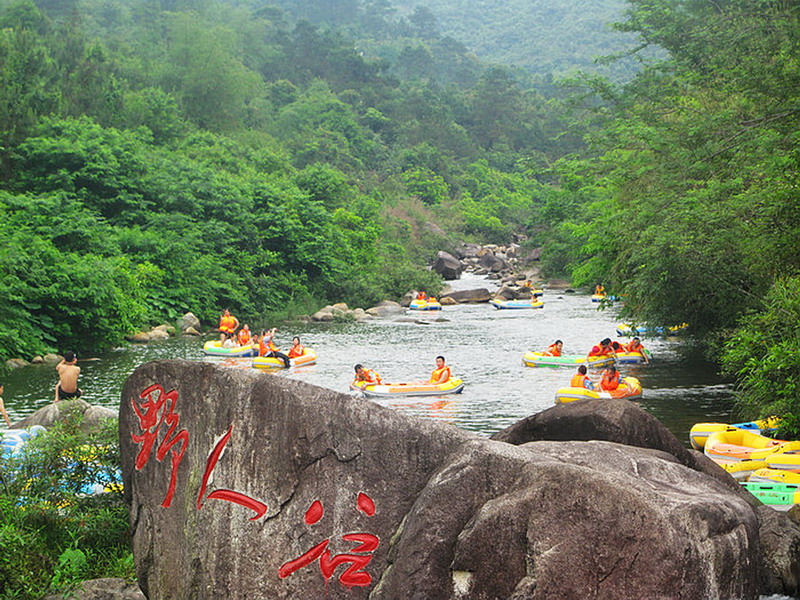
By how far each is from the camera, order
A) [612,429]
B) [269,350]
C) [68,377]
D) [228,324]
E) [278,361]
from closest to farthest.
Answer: [612,429]
[68,377]
[278,361]
[269,350]
[228,324]

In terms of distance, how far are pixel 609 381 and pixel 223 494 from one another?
39.6 feet

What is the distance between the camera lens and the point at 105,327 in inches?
860

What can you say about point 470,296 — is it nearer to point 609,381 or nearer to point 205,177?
point 205,177

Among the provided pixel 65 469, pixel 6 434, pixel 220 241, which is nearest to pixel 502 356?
pixel 220 241

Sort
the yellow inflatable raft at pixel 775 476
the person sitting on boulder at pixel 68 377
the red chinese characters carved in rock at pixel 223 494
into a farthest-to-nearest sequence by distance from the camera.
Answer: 1. the person sitting on boulder at pixel 68 377
2. the yellow inflatable raft at pixel 775 476
3. the red chinese characters carved in rock at pixel 223 494

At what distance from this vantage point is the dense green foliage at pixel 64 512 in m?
6.11

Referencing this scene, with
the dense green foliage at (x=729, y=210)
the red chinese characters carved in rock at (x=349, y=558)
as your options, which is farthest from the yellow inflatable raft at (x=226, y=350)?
the red chinese characters carved in rock at (x=349, y=558)

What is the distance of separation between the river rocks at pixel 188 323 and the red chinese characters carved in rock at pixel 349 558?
21.6 m

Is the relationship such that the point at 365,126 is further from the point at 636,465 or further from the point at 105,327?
the point at 636,465

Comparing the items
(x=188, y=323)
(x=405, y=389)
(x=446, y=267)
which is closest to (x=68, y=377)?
(x=405, y=389)

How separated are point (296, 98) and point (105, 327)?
43.3 metres

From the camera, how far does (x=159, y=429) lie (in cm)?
593

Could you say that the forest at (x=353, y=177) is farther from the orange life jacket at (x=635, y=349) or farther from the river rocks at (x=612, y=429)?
the river rocks at (x=612, y=429)

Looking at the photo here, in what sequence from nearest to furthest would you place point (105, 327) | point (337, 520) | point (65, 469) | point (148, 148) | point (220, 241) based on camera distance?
1. point (337, 520)
2. point (65, 469)
3. point (105, 327)
4. point (220, 241)
5. point (148, 148)
